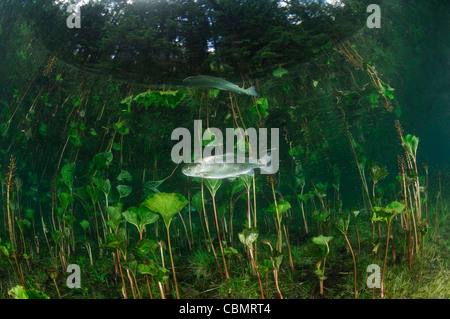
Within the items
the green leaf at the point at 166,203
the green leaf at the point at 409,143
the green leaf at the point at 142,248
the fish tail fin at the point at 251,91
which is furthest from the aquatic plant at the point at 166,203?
the green leaf at the point at 409,143

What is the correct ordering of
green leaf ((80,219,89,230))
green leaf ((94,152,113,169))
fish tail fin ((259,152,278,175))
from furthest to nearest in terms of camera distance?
green leaf ((80,219,89,230)) < green leaf ((94,152,113,169)) < fish tail fin ((259,152,278,175))

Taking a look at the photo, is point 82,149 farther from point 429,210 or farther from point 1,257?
point 429,210

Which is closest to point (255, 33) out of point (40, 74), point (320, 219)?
point (320, 219)

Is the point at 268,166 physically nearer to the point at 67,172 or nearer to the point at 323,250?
the point at 323,250

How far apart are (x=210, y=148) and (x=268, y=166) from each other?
0.26 meters

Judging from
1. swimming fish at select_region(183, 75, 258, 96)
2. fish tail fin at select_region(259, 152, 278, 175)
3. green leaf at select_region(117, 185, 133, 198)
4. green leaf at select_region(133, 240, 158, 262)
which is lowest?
green leaf at select_region(133, 240, 158, 262)

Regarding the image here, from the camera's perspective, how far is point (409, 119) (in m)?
1.55

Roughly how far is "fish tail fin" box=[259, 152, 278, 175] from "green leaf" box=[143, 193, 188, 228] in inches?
14.0

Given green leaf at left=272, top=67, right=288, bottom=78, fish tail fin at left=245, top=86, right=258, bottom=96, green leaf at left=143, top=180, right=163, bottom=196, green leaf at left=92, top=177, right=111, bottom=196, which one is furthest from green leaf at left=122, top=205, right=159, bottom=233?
green leaf at left=272, top=67, right=288, bottom=78

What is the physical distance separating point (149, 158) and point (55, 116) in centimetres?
61

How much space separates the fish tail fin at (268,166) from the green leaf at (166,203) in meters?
0.36

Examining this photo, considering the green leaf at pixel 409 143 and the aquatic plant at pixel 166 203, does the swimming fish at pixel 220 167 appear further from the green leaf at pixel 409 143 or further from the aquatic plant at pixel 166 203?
the green leaf at pixel 409 143

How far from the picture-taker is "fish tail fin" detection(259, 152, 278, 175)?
1021 millimetres

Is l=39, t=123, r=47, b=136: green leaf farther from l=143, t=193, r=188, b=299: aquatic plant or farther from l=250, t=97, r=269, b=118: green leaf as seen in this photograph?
l=250, t=97, r=269, b=118: green leaf
